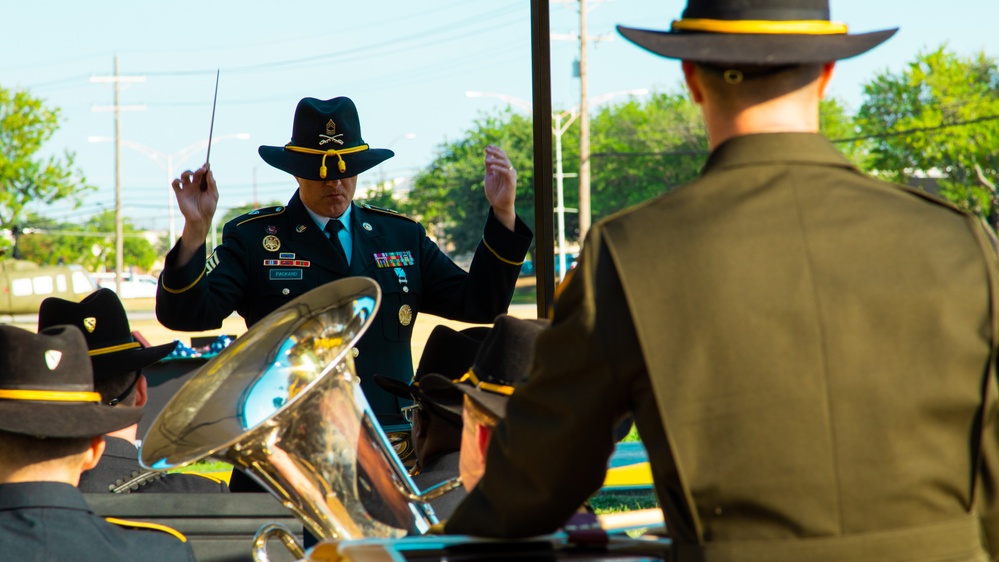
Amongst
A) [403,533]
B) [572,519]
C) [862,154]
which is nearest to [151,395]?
[403,533]

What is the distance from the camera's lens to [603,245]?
1.49m

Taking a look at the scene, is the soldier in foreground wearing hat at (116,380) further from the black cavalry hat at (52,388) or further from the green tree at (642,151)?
the green tree at (642,151)

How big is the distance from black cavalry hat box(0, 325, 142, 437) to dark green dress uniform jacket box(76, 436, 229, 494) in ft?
2.31

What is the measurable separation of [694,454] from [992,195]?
40993 mm

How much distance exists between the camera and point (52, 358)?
257cm

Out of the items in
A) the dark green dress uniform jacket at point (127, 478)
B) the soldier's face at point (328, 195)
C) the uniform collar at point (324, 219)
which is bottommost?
the dark green dress uniform jacket at point (127, 478)

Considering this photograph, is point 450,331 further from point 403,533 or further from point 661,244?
point 661,244

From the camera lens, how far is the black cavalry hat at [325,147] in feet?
12.7

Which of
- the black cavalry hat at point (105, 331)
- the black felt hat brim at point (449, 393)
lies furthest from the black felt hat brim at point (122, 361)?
the black felt hat brim at point (449, 393)

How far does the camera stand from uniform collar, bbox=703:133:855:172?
153 cm

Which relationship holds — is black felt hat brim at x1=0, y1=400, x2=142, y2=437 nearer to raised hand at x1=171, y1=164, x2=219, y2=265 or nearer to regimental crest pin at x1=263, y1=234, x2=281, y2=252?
raised hand at x1=171, y1=164, x2=219, y2=265

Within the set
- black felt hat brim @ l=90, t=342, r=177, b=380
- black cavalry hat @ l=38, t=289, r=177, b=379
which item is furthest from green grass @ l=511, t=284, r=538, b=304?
black felt hat brim @ l=90, t=342, r=177, b=380

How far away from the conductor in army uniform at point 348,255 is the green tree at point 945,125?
3753cm

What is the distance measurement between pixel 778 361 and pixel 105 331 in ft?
9.25
